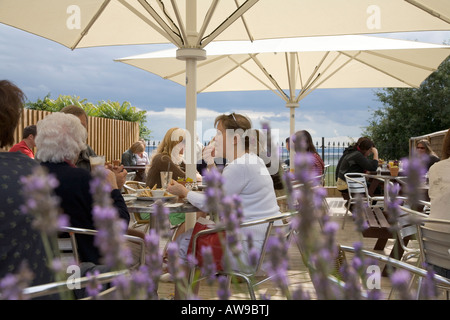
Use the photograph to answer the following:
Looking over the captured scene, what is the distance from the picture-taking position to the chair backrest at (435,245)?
2328 mm

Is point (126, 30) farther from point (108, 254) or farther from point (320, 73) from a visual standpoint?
point (108, 254)

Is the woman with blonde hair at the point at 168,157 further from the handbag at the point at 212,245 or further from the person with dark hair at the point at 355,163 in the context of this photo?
the person with dark hair at the point at 355,163

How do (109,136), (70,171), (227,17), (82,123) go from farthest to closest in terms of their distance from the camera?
(109,136) → (227,17) → (82,123) → (70,171)

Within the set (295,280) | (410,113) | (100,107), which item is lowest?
(295,280)

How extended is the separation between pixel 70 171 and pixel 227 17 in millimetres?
3134

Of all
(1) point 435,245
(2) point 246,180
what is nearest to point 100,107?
(2) point 246,180

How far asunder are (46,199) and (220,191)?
375 mm

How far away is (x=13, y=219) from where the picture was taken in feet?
5.01

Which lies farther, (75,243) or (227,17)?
(227,17)

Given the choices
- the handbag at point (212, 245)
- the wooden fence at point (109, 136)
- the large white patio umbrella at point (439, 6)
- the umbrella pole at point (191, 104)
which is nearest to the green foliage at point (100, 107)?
the wooden fence at point (109, 136)

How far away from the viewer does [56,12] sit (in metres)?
5.04

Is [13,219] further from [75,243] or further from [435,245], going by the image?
[435,245]

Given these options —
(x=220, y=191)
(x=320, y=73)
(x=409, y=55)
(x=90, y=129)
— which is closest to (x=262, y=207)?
(x=220, y=191)

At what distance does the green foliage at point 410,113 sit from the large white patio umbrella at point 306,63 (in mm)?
12397
